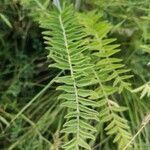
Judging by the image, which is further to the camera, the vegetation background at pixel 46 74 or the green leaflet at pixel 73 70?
the vegetation background at pixel 46 74

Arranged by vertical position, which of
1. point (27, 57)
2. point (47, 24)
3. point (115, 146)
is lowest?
point (115, 146)

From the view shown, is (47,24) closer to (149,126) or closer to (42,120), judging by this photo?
(42,120)

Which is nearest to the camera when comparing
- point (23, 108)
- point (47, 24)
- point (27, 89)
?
point (47, 24)

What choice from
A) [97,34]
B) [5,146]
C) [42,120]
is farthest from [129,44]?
[5,146]

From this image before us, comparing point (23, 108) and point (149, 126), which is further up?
point (23, 108)

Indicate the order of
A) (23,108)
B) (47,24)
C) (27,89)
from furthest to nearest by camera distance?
(27,89), (23,108), (47,24)

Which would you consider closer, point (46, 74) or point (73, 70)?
point (73, 70)

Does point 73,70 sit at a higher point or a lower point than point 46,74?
higher

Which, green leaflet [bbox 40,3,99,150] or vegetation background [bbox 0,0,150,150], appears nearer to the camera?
green leaflet [bbox 40,3,99,150]
